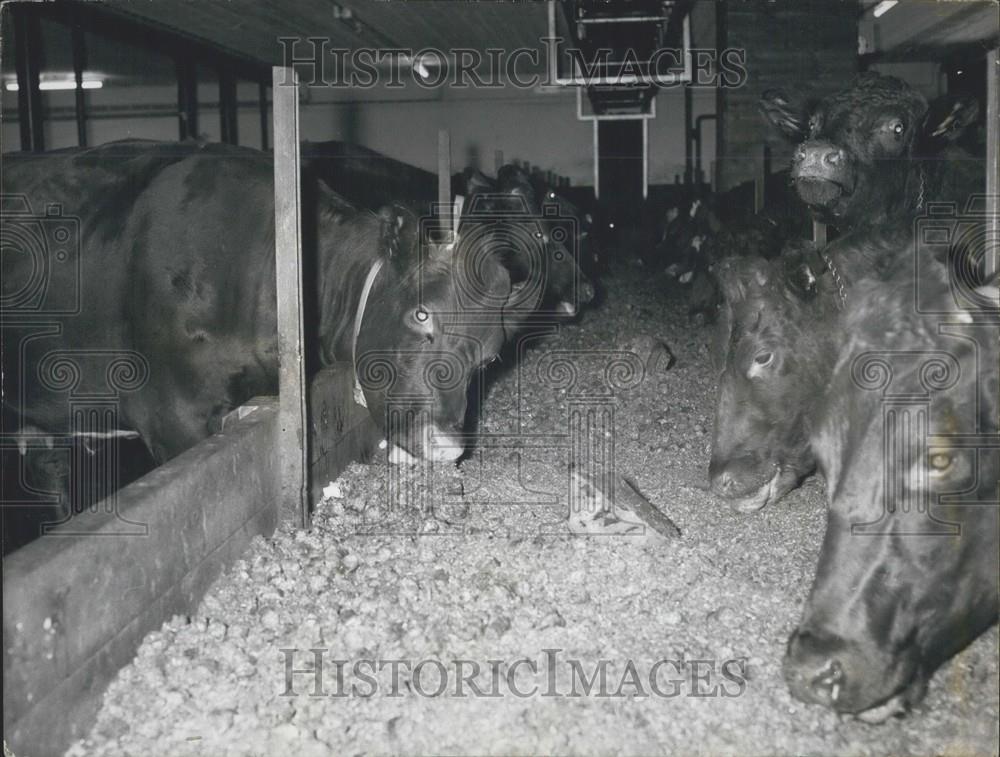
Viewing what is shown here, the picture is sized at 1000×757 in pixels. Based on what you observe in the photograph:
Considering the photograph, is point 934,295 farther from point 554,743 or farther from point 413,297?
point 413,297

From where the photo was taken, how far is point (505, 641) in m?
3.03

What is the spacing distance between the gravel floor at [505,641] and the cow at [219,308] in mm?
561

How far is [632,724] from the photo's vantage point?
2.61 meters

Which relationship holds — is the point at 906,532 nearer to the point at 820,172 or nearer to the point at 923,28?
the point at 820,172

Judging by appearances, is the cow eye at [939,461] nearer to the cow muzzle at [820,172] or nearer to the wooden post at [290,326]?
the wooden post at [290,326]

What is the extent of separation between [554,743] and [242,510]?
154 centimetres

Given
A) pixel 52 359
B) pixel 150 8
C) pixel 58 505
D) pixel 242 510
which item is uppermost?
pixel 150 8

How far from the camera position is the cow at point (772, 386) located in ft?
13.5

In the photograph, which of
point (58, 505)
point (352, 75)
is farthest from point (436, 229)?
point (352, 75)

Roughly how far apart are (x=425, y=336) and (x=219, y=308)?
937mm

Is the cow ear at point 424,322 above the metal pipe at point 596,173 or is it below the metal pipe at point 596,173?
below

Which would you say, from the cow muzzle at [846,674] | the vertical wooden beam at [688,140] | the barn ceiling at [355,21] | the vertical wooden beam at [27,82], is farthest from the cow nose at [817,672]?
the vertical wooden beam at [688,140]

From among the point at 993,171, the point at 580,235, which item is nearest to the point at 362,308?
the point at 993,171

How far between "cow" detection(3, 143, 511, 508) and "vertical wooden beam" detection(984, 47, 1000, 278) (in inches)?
90.3
